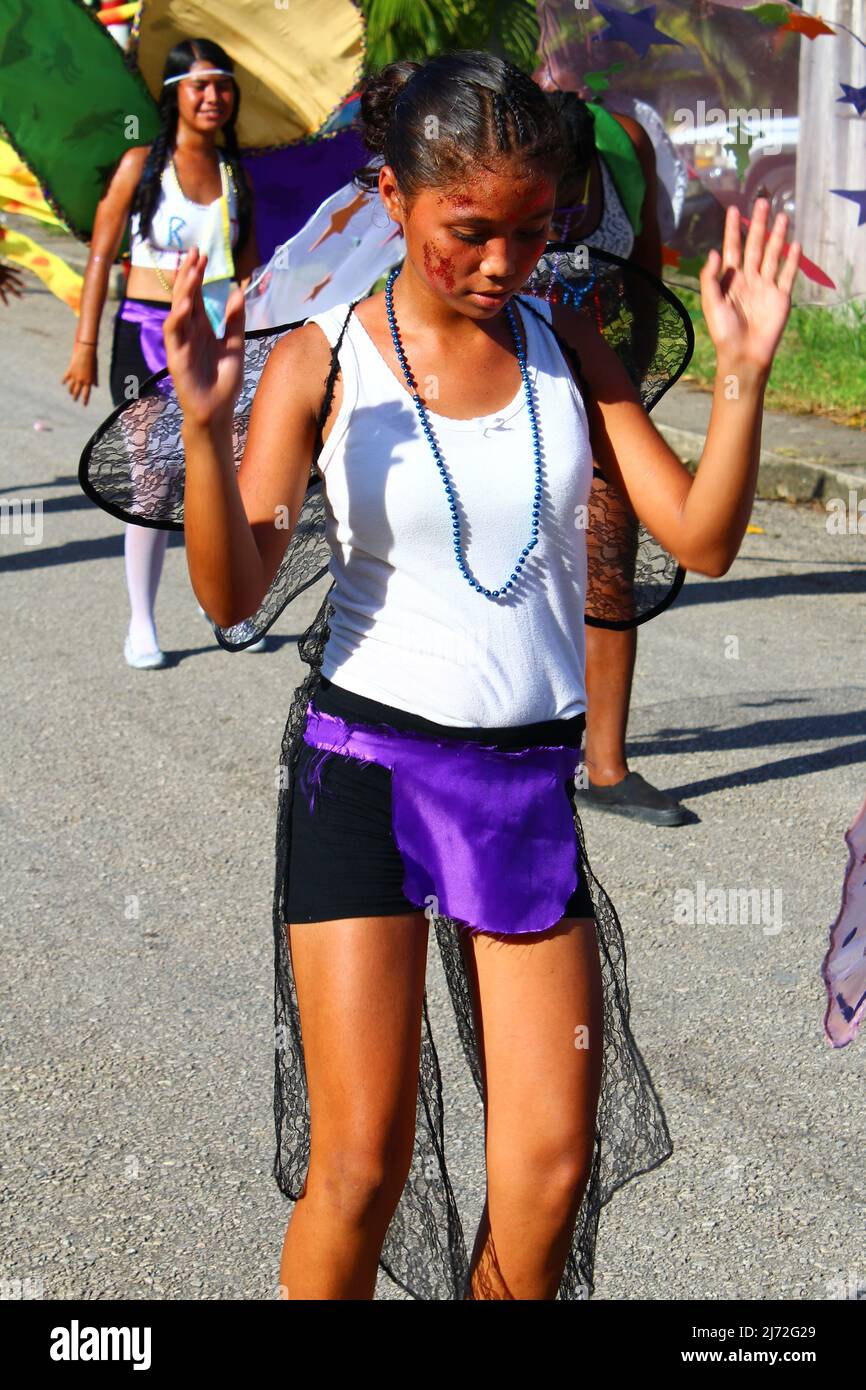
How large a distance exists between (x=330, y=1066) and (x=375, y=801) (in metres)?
0.36

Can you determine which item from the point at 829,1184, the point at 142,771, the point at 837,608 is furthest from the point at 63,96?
the point at 829,1184

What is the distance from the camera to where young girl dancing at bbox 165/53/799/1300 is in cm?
235

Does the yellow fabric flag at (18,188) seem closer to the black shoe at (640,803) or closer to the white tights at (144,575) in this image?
the white tights at (144,575)

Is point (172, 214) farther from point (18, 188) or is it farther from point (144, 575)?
point (144, 575)

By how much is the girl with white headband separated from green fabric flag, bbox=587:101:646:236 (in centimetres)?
145

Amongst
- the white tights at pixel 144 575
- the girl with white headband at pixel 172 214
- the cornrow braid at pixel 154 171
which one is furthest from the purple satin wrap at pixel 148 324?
the white tights at pixel 144 575

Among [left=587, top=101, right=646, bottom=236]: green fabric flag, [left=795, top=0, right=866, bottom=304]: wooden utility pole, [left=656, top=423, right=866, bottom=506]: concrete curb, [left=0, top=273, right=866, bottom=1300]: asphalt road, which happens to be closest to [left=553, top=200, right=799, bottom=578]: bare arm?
[left=0, top=273, right=866, bottom=1300]: asphalt road

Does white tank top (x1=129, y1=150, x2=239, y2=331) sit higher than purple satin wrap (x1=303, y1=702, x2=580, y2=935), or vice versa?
purple satin wrap (x1=303, y1=702, x2=580, y2=935)

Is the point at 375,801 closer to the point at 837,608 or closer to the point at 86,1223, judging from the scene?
the point at 86,1223

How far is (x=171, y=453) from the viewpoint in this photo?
2.64 metres

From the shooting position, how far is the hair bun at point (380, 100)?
279cm

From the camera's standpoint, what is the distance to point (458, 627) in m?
2.44

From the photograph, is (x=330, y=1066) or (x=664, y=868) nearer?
(x=330, y=1066)

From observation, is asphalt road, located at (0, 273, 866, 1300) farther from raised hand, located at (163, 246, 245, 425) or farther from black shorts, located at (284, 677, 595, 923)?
raised hand, located at (163, 246, 245, 425)
